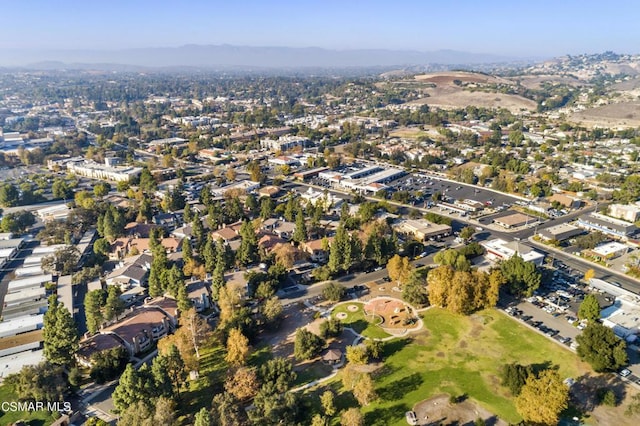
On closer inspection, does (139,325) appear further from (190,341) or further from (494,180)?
(494,180)

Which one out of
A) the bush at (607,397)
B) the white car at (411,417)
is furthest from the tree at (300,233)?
the bush at (607,397)

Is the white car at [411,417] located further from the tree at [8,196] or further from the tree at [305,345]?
the tree at [8,196]

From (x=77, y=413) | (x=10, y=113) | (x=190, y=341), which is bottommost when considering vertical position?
(x=77, y=413)

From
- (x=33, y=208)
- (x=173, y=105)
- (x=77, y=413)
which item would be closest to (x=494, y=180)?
(x=77, y=413)

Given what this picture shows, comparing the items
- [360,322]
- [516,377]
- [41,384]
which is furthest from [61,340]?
[516,377]

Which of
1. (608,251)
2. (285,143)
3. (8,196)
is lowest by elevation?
(608,251)

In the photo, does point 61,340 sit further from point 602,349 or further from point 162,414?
point 602,349
